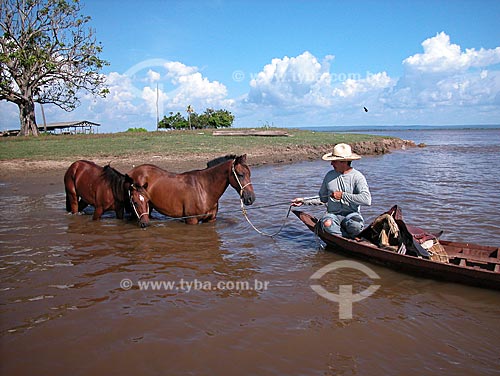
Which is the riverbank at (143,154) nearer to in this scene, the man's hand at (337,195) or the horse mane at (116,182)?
the horse mane at (116,182)

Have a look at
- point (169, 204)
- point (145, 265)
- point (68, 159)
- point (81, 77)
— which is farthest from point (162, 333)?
point (81, 77)

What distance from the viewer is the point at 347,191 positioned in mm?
6141

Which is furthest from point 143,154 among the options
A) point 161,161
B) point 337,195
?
point 337,195

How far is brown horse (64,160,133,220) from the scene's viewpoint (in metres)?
7.94

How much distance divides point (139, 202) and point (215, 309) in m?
3.46

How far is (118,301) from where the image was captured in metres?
4.62

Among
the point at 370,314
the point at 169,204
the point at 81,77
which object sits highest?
the point at 81,77

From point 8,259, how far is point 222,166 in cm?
392

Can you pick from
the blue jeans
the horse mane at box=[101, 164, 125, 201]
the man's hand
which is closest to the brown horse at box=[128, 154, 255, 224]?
the horse mane at box=[101, 164, 125, 201]

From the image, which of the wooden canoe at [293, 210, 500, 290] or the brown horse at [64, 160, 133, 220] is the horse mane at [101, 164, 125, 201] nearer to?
the brown horse at [64, 160, 133, 220]

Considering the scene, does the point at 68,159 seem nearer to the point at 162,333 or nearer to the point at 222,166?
the point at 222,166

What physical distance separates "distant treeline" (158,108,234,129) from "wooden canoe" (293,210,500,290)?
59.9 metres

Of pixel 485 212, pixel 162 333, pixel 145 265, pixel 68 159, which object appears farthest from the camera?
pixel 68 159

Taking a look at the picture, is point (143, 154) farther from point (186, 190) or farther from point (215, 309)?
point (215, 309)
